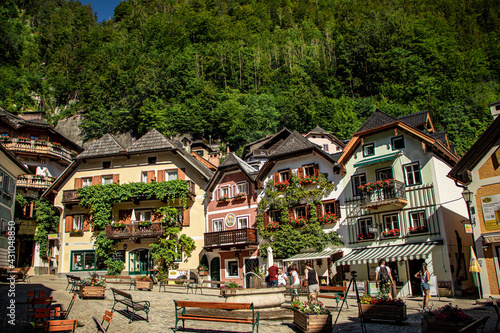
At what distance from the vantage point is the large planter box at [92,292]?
19750 millimetres

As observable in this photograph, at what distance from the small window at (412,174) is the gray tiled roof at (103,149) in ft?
78.1

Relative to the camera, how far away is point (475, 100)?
60156 millimetres

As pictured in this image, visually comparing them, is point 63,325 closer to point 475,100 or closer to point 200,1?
point 475,100

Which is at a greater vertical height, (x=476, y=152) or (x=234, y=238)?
(x=476, y=152)

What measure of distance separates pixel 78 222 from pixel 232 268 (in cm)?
1439

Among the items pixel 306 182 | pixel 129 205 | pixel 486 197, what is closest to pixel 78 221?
pixel 129 205

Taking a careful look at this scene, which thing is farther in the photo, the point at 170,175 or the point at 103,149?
the point at 103,149

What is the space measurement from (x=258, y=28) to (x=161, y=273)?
81.0 meters

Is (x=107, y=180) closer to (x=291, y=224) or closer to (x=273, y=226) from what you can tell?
(x=273, y=226)

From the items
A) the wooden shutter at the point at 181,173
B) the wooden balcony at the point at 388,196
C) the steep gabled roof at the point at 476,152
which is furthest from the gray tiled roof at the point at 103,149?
the steep gabled roof at the point at 476,152

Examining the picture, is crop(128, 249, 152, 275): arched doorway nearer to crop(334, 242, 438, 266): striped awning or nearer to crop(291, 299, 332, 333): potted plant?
crop(334, 242, 438, 266): striped awning

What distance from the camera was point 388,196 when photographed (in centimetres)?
2725

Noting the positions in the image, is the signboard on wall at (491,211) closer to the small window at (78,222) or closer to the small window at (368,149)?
the small window at (368,149)

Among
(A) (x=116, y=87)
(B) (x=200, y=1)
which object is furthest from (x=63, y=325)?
(B) (x=200, y=1)
